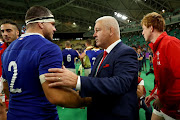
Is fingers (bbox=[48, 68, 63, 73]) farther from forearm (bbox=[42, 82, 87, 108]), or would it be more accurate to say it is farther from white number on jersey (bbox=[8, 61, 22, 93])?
white number on jersey (bbox=[8, 61, 22, 93])

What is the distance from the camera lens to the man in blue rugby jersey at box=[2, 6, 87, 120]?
1043 millimetres

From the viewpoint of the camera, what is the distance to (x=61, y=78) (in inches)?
36.6

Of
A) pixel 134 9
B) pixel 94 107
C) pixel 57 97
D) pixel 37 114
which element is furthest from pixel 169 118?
pixel 134 9

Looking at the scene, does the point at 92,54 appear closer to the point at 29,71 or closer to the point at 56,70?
the point at 29,71

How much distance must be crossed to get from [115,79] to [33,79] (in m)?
0.82

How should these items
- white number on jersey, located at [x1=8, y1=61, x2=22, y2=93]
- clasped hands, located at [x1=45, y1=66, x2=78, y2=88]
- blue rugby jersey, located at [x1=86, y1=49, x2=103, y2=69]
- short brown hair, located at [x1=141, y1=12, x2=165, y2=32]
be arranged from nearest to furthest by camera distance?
clasped hands, located at [x1=45, y1=66, x2=78, y2=88]
white number on jersey, located at [x1=8, y1=61, x2=22, y2=93]
short brown hair, located at [x1=141, y1=12, x2=165, y2=32]
blue rugby jersey, located at [x1=86, y1=49, x2=103, y2=69]

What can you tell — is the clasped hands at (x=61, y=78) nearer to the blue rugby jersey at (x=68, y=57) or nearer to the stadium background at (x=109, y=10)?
the blue rugby jersey at (x=68, y=57)

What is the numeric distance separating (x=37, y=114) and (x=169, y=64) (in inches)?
64.2

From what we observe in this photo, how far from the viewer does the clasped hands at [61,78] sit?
36.5 inches

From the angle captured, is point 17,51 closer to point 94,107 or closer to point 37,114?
point 37,114

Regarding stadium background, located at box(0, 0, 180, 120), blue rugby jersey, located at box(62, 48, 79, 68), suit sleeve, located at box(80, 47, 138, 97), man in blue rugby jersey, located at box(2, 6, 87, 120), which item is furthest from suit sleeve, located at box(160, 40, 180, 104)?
stadium background, located at box(0, 0, 180, 120)

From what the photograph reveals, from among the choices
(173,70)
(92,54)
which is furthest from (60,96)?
(92,54)

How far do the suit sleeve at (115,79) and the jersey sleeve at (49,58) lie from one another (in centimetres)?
32

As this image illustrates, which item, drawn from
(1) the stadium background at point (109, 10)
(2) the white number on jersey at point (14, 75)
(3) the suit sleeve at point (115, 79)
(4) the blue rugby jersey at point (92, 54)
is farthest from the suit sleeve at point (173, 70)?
(1) the stadium background at point (109, 10)
